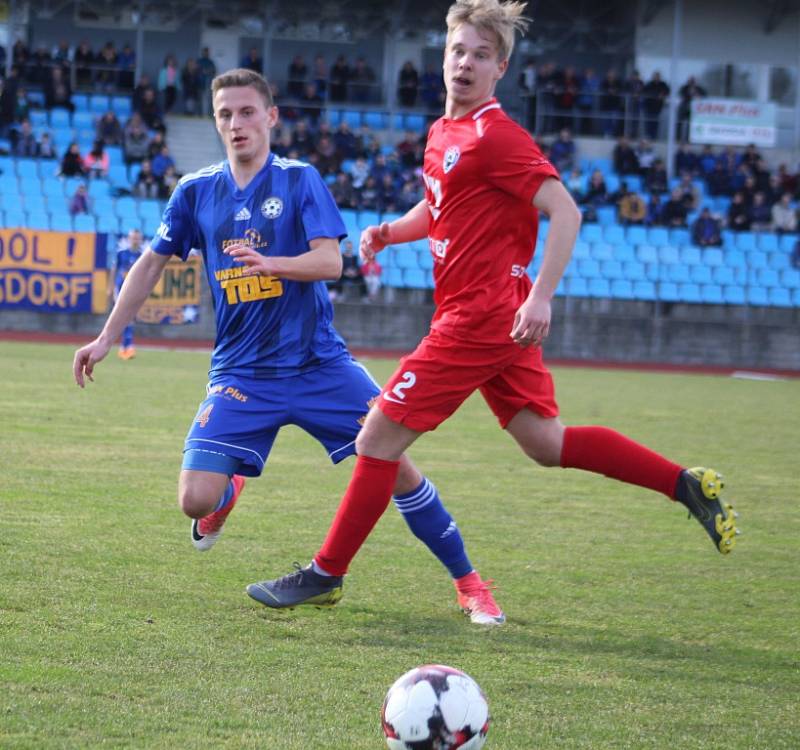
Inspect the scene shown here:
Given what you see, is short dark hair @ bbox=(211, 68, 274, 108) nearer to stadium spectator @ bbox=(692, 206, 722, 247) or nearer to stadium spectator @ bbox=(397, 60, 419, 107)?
stadium spectator @ bbox=(692, 206, 722, 247)

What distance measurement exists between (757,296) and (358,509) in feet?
74.2

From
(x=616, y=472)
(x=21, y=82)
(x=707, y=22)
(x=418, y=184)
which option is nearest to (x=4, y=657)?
(x=616, y=472)

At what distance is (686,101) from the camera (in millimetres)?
31047

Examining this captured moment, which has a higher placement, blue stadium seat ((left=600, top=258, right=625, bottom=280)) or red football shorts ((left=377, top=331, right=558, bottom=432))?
red football shorts ((left=377, top=331, right=558, bottom=432))

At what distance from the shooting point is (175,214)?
5113 millimetres

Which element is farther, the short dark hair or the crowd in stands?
the crowd in stands

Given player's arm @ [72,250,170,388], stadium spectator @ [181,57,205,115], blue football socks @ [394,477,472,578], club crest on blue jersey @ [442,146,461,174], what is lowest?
blue football socks @ [394,477,472,578]

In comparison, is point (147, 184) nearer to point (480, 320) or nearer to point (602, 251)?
point (602, 251)

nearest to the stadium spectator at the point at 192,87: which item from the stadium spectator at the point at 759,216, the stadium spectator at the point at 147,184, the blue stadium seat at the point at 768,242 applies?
the stadium spectator at the point at 147,184

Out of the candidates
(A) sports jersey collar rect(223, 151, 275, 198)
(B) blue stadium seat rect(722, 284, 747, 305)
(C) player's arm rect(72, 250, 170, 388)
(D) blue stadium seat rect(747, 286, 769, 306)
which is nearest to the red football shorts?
(A) sports jersey collar rect(223, 151, 275, 198)

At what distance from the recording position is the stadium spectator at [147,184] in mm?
25516

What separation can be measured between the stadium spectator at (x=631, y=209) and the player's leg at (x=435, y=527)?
2342 cm

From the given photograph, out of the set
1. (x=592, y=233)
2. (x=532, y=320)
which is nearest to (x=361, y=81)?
(x=592, y=233)

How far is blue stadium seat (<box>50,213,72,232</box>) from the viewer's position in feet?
78.9
